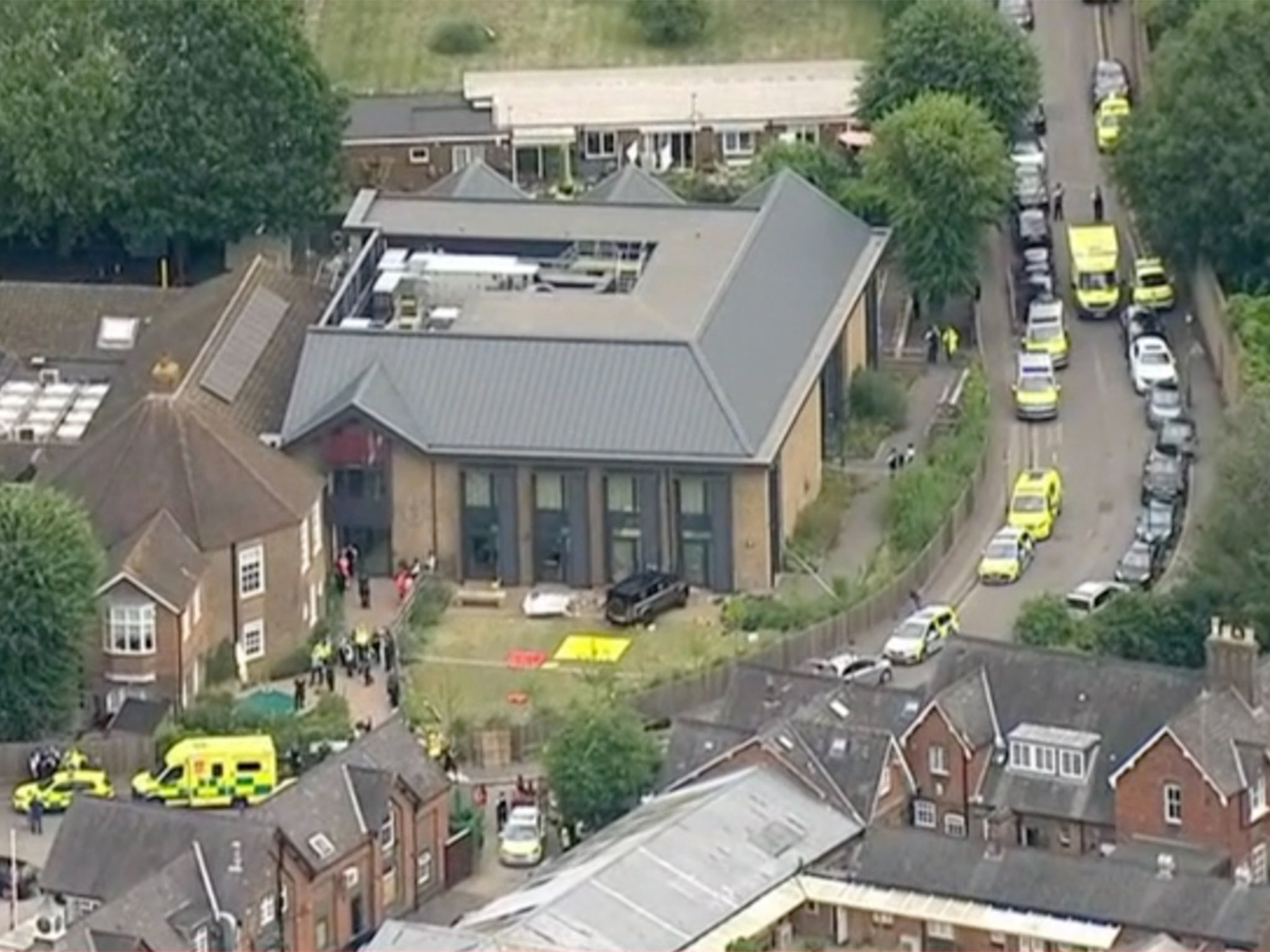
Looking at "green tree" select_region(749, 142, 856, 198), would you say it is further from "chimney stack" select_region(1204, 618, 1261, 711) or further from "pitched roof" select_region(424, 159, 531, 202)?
"chimney stack" select_region(1204, 618, 1261, 711)

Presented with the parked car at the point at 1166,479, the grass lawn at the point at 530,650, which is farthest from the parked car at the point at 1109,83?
the grass lawn at the point at 530,650

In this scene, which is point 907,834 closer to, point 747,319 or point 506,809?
point 506,809

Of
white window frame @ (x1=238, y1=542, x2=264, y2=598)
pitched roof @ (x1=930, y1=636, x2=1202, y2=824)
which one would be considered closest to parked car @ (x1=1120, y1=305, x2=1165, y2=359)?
white window frame @ (x1=238, y1=542, x2=264, y2=598)

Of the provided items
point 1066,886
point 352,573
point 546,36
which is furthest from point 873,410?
point 1066,886

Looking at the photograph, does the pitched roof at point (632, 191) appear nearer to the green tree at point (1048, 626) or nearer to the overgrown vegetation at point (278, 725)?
the green tree at point (1048, 626)

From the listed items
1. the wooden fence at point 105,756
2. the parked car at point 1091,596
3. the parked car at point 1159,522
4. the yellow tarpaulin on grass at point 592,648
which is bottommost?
the wooden fence at point 105,756
